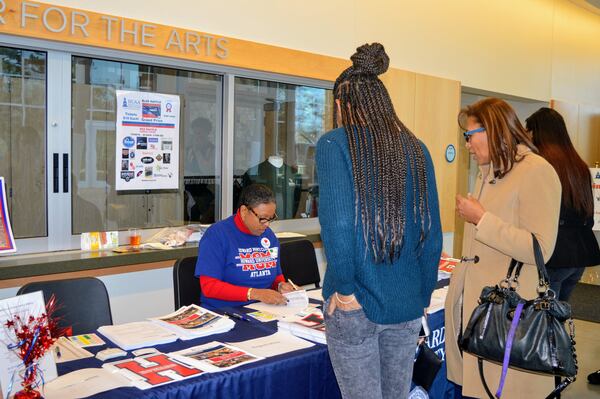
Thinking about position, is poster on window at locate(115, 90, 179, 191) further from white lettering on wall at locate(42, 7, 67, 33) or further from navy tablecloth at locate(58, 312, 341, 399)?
navy tablecloth at locate(58, 312, 341, 399)

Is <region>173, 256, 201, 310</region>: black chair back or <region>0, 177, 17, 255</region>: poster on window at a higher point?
<region>0, 177, 17, 255</region>: poster on window

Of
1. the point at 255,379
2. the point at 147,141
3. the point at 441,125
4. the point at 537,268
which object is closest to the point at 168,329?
the point at 255,379

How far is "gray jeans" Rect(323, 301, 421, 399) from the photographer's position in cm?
155

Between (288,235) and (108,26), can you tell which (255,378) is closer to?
(108,26)

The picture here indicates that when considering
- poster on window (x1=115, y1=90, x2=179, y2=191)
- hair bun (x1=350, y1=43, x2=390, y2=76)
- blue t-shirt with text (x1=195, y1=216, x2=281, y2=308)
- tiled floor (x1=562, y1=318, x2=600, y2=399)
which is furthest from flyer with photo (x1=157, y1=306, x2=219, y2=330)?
tiled floor (x1=562, y1=318, x2=600, y2=399)

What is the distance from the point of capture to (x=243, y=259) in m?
2.95

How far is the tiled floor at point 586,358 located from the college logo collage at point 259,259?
7.14 ft

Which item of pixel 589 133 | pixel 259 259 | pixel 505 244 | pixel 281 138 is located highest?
pixel 589 133

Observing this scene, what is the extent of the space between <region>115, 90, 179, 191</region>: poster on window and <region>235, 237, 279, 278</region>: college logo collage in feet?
4.39

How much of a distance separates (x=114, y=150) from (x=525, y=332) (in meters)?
2.89

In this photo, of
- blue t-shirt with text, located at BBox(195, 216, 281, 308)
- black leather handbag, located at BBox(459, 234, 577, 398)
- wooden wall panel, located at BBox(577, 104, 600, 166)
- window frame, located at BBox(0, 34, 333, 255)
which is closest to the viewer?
black leather handbag, located at BBox(459, 234, 577, 398)

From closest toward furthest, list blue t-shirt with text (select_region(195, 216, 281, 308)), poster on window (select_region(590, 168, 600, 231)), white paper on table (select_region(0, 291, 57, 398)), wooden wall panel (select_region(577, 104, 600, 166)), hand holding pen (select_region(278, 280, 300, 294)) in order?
1. white paper on table (select_region(0, 291, 57, 398))
2. blue t-shirt with text (select_region(195, 216, 281, 308))
3. hand holding pen (select_region(278, 280, 300, 294))
4. poster on window (select_region(590, 168, 600, 231))
5. wooden wall panel (select_region(577, 104, 600, 166))

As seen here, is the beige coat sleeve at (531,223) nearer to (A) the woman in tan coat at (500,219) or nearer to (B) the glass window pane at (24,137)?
(A) the woman in tan coat at (500,219)

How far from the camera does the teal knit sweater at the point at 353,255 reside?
149 centimetres
